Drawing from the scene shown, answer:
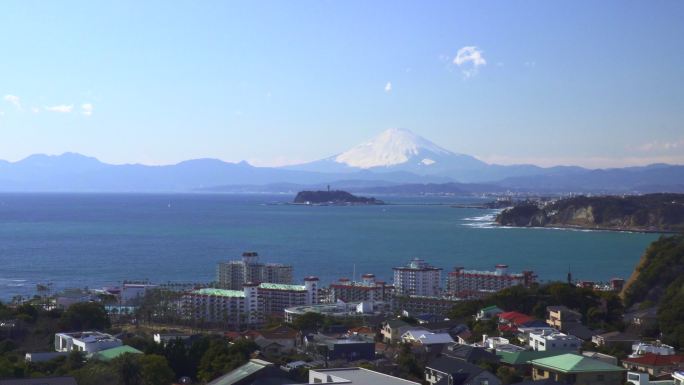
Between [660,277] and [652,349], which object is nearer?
[652,349]

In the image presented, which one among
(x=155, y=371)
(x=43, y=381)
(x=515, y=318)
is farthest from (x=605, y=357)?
(x=43, y=381)

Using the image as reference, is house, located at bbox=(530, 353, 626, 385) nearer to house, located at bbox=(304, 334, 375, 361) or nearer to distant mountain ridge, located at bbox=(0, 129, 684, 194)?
house, located at bbox=(304, 334, 375, 361)

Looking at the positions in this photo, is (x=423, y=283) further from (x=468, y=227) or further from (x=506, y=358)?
(x=468, y=227)

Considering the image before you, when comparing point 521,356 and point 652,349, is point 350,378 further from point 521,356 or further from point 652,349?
point 652,349

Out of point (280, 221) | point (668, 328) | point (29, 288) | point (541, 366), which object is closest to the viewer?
point (541, 366)

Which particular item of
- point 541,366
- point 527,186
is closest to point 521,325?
point 541,366

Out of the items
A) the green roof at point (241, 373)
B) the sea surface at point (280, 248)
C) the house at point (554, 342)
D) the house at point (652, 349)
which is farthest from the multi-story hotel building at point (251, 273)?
Answer: the green roof at point (241, 373)
